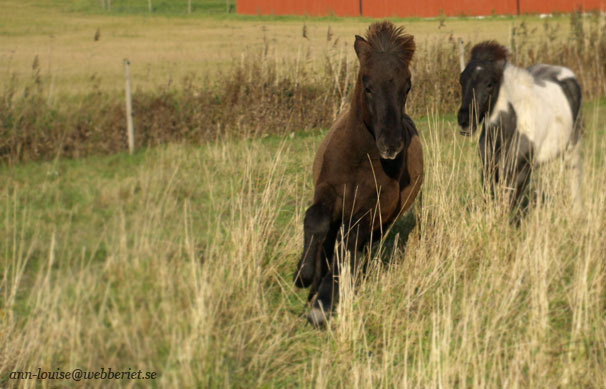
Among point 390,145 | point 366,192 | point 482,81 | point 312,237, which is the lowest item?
point 312,237

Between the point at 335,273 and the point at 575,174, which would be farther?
the point at 575,174

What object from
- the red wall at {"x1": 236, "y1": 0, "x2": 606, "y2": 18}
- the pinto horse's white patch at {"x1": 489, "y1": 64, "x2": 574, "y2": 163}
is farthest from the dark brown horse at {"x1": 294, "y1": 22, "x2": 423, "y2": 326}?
the red wall at {"x1": 236, "y1": 0, "x2": 606, "y2": 18}

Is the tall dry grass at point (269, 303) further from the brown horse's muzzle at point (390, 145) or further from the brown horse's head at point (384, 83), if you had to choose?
the brown horse's head at point (384, 83)

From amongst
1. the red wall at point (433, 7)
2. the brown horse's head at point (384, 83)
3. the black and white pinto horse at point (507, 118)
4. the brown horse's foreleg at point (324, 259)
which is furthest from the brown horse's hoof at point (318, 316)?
the red wall at point (433, 7)

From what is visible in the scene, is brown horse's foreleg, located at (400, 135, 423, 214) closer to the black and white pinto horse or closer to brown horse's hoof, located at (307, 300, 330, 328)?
the black and white pinto horse

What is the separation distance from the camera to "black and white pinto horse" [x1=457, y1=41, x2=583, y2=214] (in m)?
6.22

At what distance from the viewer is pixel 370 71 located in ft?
14.8

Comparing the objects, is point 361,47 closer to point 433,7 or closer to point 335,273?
point 335,273

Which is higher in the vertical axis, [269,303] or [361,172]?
[361,172]

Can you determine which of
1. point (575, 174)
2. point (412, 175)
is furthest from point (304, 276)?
point (575, 174)

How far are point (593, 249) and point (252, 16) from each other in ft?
145

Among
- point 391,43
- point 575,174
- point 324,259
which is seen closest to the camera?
point 391,43

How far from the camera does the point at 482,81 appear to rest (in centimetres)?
632

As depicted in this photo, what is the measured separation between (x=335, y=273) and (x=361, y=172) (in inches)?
28.4
